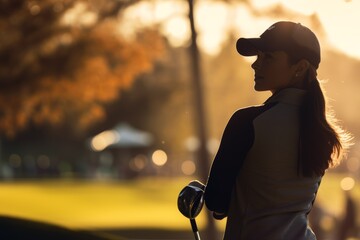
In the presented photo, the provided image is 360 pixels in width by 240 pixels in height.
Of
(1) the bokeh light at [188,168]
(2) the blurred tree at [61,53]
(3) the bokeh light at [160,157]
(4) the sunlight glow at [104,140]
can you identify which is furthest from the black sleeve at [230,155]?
(3) the bokeh light at [160,157]

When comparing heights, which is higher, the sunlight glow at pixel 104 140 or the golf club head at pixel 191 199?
the golf club head at pixel 191 199

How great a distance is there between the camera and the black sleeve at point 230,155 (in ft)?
12.1

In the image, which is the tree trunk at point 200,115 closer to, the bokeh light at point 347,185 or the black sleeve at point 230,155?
the bokeh light at point 347,185

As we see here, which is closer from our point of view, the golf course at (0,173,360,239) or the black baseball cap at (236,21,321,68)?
the black baseball cap at (236,21,321,68)

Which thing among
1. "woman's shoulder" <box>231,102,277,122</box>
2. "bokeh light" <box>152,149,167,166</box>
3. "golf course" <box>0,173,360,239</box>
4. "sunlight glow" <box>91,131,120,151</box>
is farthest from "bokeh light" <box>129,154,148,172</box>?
"woman's shoulder" <box>231,102,277,122</box>

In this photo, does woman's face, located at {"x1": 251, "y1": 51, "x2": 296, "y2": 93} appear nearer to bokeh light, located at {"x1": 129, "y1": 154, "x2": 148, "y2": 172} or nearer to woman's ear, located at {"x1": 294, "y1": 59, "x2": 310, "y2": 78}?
woman's ear, located at {"x1": 294, "y1": 59, "x2": 310, "y2": 78}

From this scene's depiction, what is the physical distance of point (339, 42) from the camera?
10.3m

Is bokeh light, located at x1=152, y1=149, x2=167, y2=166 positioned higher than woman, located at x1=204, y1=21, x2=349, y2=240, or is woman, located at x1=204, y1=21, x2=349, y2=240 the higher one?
woman, located at x1=204, y1=21, x2=349, y2=240

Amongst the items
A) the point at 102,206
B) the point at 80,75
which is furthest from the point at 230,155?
the point at 102,206

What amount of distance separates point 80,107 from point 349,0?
14.2m

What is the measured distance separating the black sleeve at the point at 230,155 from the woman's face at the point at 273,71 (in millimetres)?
178

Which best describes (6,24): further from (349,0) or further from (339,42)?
(349,0)

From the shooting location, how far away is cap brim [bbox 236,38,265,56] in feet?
12.7

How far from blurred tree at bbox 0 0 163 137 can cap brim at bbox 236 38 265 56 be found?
12.6 meters
